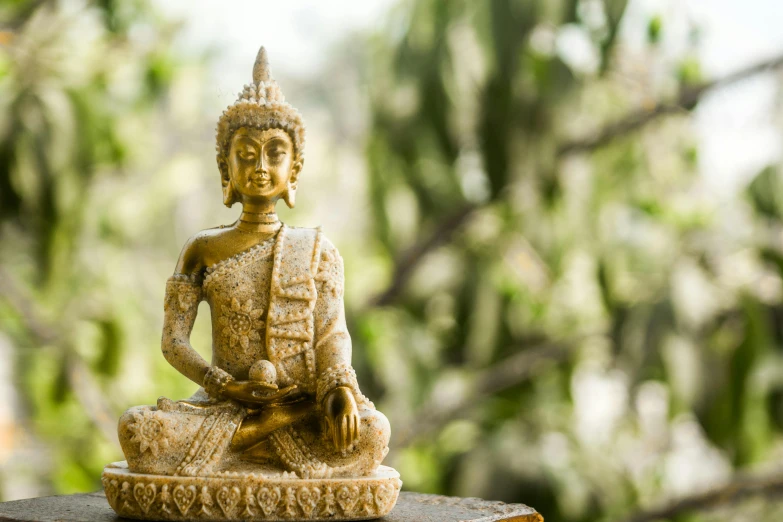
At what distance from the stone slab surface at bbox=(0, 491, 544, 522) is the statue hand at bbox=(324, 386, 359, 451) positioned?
9.5 inches

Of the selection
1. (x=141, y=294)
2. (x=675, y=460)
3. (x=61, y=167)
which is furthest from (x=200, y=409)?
(x=675, y=460)

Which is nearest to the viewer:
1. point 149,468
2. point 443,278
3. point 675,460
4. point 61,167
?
point 149,468

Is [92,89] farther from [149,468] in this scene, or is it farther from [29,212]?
[149,468]

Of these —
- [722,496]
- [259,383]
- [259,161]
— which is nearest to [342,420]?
[259,383]

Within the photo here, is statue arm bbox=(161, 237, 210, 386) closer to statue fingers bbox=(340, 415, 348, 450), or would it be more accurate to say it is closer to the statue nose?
the statue nose

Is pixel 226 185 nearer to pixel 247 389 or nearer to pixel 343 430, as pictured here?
pixel 247 389

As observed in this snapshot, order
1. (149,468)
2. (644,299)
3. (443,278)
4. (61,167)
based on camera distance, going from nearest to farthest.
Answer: (149,468) < (61,167) < (644,299) < (443,278)

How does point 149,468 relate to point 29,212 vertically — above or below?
below

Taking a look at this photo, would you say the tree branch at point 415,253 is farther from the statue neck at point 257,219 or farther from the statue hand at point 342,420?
the statue hand at point 342,420

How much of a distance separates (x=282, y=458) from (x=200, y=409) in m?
0.27

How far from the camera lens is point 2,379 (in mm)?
6992

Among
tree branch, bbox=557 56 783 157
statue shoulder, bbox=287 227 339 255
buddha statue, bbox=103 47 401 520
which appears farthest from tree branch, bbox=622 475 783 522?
statue shoulder, bbox=287 227 339 255

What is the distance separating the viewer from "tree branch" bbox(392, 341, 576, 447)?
588 cm

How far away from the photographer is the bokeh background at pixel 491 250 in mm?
5047
